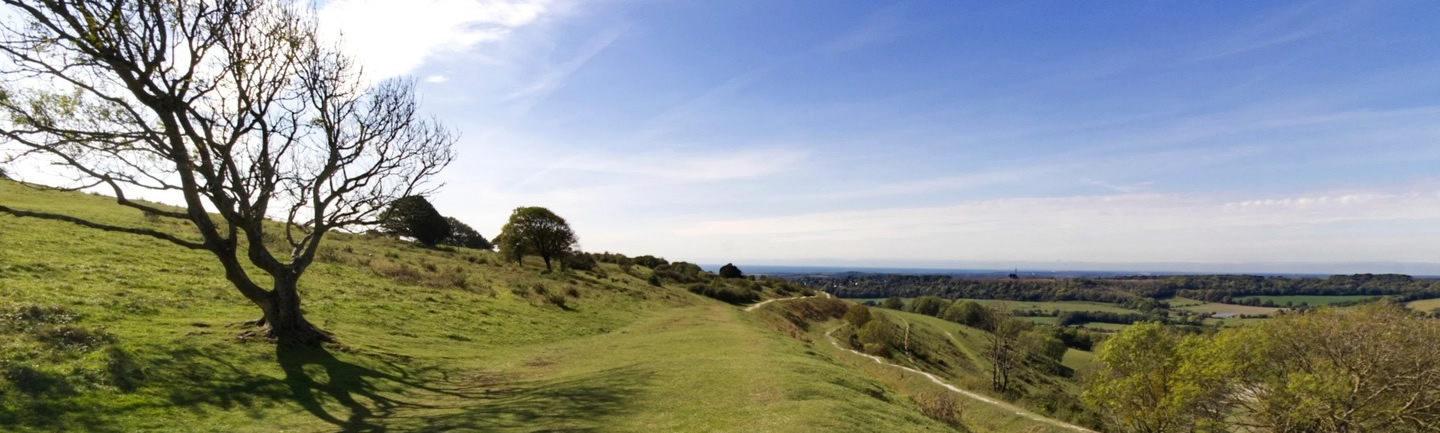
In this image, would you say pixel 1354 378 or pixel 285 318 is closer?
pixel 285 318

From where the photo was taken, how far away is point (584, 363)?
85.2ft

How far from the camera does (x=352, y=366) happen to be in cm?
2055

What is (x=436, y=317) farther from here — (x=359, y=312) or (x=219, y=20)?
(x=219, y=20)

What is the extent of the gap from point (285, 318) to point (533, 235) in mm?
48897

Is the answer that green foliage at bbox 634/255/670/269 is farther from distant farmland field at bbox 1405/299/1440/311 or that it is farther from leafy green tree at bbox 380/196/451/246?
distant farmland field at bbox 1405/299/1440/311

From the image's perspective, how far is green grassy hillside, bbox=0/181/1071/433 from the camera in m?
13.9

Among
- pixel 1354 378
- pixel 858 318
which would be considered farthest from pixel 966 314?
pixel 1354 378

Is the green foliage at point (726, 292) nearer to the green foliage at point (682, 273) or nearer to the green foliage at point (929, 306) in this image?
the green foliage at point (682, 273)

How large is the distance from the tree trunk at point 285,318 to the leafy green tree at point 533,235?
157 feet

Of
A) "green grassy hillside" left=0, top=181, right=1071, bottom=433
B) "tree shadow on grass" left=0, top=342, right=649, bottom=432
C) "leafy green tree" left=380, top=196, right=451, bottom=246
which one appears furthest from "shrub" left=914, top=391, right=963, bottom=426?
"leafy green tree" left=380, top=196, right=451, bottom=246

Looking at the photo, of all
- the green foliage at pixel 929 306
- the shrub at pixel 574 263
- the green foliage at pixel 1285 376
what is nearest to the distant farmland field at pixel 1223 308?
the green foliage at pixel 929 306

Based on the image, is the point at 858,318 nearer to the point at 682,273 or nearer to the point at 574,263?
the point at 574,263

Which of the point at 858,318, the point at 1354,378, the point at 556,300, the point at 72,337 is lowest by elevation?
the point at 858,318

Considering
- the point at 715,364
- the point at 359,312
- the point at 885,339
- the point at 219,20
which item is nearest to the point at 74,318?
the point at 219,20
